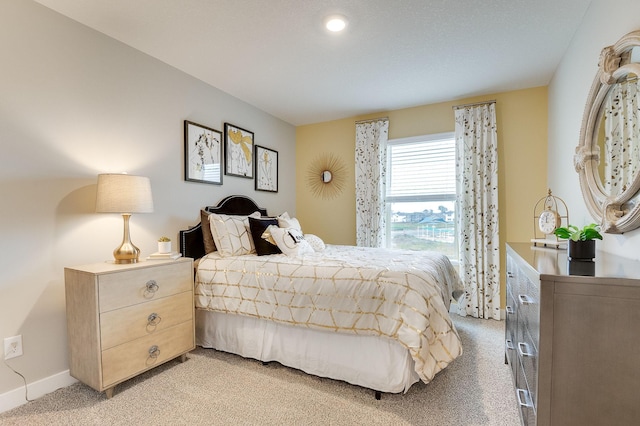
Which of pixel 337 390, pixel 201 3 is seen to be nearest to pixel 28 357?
pixel 337 390

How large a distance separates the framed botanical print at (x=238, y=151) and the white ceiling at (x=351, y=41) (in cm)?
43

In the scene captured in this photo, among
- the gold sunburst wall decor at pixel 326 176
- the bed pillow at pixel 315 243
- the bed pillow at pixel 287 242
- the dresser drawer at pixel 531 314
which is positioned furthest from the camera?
the gold sunburst wall decor at pixel 326 176

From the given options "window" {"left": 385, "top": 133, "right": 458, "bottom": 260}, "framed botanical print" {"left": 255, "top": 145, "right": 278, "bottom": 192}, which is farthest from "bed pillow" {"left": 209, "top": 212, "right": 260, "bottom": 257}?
"window" {"left": 385, "top": 133, "right": 458, "bottom": 260}

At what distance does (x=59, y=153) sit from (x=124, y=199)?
0.55 meters

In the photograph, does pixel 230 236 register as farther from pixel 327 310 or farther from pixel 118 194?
pixel 327 310

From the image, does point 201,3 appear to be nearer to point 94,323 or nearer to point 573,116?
point 94,323

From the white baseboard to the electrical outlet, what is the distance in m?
0.21

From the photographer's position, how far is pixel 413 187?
387cm

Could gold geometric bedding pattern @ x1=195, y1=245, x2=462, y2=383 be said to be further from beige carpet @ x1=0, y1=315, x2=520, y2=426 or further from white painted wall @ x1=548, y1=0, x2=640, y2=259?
white painted wall @ x1=548, y1=0, x2=640, y2=259

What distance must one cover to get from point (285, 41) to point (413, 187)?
94.1 inches

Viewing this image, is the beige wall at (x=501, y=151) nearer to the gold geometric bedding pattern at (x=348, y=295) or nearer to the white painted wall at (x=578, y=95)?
the white painted wall at (x=578, y=95)

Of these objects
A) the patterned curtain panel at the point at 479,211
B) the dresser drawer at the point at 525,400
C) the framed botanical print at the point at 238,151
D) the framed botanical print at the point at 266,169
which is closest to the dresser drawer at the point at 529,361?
the dresser drawer at the point at 525,400

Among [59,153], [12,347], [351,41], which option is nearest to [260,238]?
[59,153]

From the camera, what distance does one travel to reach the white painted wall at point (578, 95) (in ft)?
4.83
